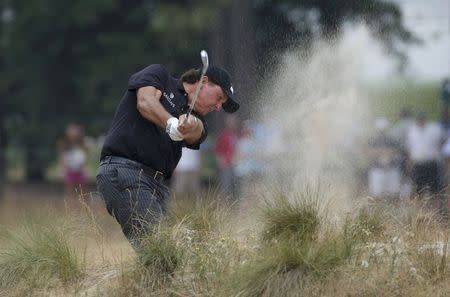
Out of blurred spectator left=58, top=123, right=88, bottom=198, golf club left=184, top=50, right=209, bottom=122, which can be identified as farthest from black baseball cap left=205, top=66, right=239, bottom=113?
blurred spectator left=58, top=123, right=88, bottom=198

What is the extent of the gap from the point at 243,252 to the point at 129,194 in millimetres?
845

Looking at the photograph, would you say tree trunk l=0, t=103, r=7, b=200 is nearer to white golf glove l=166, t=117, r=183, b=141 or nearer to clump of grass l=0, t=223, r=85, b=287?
clump of grass l=0, t=223, r=85, b=287

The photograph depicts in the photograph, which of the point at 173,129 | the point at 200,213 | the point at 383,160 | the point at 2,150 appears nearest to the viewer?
the point at 173,129

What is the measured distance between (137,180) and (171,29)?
16.2m

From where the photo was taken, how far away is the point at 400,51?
14.0 metres

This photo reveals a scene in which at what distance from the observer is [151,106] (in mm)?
7246

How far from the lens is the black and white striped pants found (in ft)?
24.4

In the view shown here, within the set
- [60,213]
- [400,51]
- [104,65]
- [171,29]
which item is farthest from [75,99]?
[60,213]

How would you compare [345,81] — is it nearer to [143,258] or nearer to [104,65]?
[143,258]

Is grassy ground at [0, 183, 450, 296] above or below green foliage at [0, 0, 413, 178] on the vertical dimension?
below

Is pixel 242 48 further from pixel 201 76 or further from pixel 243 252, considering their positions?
pixel 243 252

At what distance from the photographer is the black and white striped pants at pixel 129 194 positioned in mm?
7445

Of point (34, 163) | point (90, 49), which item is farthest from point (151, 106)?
point (34, 163)

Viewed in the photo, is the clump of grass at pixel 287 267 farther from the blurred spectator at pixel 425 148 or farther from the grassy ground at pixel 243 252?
the blurred spectator at pixel 425 148
